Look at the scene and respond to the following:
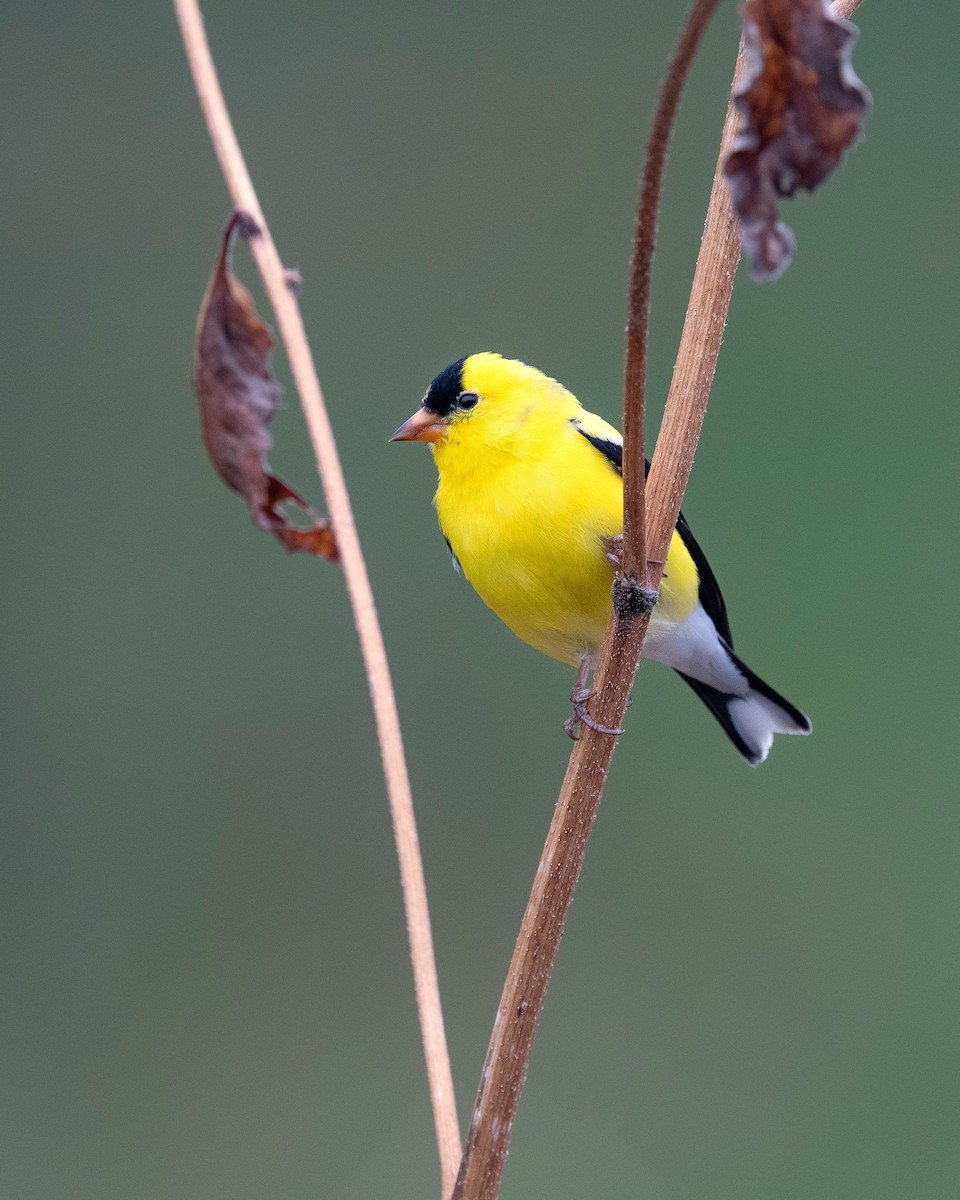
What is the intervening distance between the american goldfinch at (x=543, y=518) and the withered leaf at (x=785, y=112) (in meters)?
1.17

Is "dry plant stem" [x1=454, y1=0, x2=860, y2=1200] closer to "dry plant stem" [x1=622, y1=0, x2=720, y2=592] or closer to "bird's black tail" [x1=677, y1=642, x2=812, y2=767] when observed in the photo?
"dry plant stem" [x1=622, y1=0, x2=720, y2=592]

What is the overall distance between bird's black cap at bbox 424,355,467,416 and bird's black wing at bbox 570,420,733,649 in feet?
0.67

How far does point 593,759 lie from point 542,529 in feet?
3.33

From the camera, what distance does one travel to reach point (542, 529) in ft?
5.73

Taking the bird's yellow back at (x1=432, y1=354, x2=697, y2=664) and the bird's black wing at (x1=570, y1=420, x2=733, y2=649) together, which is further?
the bird's black wing at (x1=570, y1=420, x2=733, y2=649)

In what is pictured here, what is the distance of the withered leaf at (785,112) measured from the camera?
1.46 feet

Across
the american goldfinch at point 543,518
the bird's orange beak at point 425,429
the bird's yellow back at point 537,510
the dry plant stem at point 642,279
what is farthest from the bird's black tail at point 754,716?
the dry plant stem at point 642,279

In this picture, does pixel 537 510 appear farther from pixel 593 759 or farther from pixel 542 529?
pixel 593 759

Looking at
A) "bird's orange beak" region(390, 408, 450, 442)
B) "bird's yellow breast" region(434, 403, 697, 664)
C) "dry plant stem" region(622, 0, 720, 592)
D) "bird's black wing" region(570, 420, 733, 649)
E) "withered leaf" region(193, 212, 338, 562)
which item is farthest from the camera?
"bird's orange beak" region(390, 408, 450, 442)

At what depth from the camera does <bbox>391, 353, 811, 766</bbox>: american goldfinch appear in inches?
68.9

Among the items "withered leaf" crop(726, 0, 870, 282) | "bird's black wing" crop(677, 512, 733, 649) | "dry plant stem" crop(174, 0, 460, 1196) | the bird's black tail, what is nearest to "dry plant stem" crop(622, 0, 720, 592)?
"withered leaf" crop(726, 0, 870, 282)

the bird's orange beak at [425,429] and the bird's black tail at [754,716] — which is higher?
the bird's orange beak at [425,429]

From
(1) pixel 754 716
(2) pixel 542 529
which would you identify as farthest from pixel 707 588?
(2) pixel 542 529

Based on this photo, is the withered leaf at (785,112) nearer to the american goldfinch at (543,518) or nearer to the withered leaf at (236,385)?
the withered leaf at (236,385)
